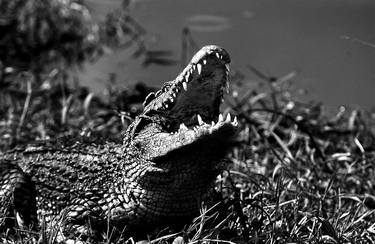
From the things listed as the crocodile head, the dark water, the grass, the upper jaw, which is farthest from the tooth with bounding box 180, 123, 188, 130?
the dark water

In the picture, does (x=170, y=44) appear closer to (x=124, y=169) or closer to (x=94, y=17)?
(x=94, y=17)

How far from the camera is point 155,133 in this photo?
3.92 meters

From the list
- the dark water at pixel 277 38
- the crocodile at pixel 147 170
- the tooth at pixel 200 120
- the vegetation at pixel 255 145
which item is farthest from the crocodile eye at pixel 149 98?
the dark water at pixel 277 38

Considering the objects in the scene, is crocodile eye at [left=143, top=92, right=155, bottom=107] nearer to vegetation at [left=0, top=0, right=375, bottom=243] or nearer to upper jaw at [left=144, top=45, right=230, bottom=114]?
upper jaw at [left=144, top=45, right=230, bottom=114]

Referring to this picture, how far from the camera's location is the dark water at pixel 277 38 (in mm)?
10344

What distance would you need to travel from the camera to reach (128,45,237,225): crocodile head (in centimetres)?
369

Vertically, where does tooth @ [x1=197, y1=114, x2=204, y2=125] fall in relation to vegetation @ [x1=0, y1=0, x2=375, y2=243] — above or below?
above

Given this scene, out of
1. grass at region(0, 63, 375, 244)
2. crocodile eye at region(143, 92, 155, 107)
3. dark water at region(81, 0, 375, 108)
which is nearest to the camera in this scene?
grass at region(0, 63, 375, 244)

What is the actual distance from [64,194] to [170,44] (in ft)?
23.2

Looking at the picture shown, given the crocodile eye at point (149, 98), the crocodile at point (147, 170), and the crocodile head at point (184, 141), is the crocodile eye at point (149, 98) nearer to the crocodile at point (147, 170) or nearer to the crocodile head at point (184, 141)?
the crocodile at point (147, 170)

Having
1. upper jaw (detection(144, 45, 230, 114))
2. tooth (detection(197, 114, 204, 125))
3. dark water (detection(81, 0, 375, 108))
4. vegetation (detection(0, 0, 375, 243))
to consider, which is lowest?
dark water (detection(81, 0, 375, 108))

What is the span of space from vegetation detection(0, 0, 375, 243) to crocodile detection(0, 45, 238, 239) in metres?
0.16

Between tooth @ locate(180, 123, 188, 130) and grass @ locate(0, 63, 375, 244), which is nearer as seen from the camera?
tooth @ locate(180, 123, 188, 130)

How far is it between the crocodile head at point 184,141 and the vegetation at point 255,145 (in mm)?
168
